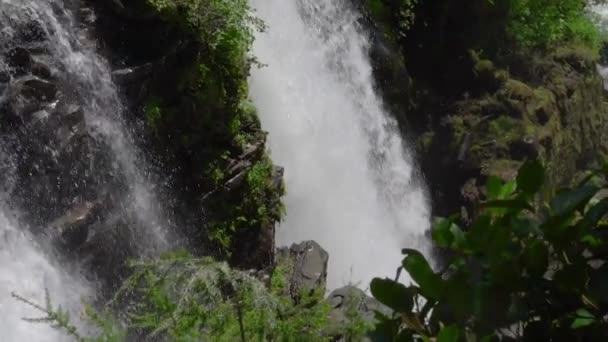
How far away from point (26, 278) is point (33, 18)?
1941 millimetres

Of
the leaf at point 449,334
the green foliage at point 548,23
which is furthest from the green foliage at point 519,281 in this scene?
the green foliage at point 548,23

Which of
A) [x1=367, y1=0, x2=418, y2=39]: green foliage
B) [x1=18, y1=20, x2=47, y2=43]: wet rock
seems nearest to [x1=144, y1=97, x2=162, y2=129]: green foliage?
[x1=18, y1=20, x2=47, y2=43]: wet rock

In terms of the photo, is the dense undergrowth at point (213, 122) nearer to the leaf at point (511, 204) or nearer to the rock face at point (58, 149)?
the rock face at point (58, 149)

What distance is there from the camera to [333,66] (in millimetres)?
9797

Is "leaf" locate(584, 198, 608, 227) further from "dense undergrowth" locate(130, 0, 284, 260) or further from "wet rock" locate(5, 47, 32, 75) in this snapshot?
"dense undergrowth" locate(130, 0, 284, 260)

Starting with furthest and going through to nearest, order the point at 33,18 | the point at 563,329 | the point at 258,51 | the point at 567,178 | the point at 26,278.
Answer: the point at 567,178 → the point at 258,51 → the point at 33,18 → the point at 26,278 → the point at 563,329

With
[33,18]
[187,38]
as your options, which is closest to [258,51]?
[187,38]

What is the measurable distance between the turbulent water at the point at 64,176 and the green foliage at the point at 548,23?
25.2ft

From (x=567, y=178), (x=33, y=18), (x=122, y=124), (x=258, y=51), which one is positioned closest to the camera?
(x=33, y=18)

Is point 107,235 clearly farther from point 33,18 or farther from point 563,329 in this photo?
Result: point 563,329

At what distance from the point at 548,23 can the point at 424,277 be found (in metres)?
12.0

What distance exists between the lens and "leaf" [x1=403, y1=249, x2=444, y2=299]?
1.18m

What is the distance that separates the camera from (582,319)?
1094 mm

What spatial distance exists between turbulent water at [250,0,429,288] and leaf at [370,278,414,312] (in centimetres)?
718
